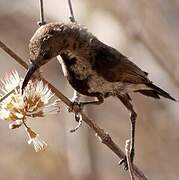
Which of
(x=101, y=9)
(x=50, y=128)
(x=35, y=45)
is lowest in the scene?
(x=50, y=128)

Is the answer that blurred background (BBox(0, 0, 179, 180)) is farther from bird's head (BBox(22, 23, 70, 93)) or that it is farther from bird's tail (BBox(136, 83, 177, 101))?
bird's head (BBox(22, 23, 70, 93))

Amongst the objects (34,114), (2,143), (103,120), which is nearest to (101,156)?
(103,120)

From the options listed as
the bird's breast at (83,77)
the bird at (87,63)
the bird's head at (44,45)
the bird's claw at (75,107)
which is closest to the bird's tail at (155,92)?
the bird at (87,63)

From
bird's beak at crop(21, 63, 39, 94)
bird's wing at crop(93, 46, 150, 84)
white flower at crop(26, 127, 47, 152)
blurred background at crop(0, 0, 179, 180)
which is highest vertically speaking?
bird's beak at crop(21, 63, 39, 94)

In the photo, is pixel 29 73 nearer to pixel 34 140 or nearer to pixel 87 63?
pixel 34 140

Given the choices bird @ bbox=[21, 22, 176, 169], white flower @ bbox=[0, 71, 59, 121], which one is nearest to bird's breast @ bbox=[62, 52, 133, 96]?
bird @ bbox=[21, 22, 176, 169]

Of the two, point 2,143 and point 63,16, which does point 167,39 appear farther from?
point 2,143

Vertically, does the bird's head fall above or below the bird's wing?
above
